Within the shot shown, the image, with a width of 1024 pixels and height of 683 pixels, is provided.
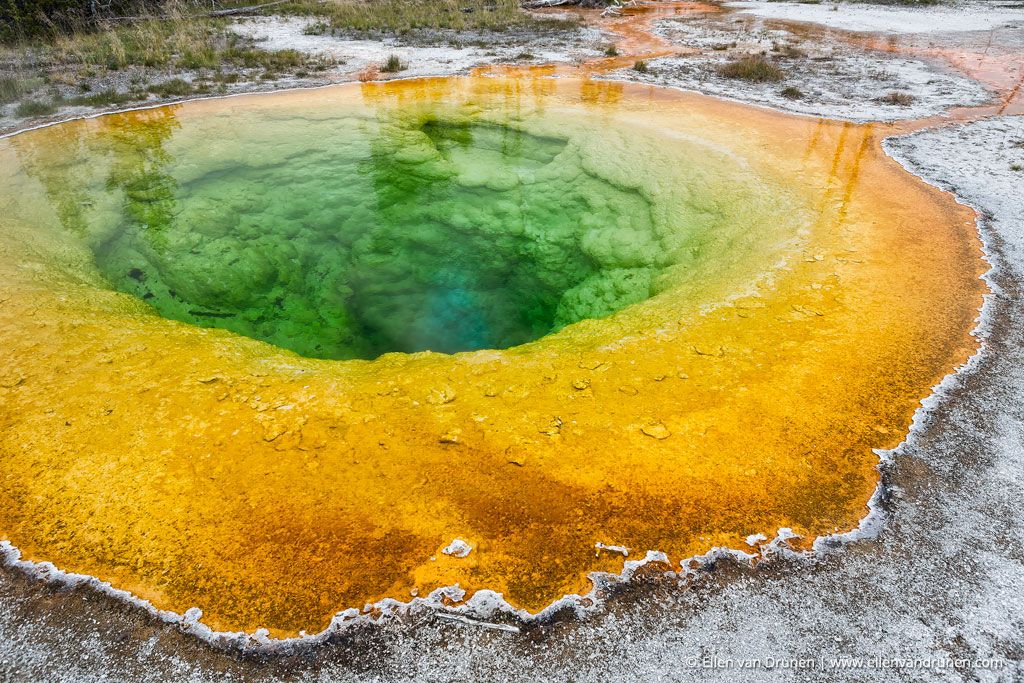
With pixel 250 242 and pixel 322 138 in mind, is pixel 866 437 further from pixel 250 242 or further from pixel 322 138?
pixel 322 138

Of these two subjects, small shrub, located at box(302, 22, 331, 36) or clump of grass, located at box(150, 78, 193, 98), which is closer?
clump of grass, located at box(150, 78, 193, 98)

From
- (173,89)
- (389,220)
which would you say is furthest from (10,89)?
(389,220)

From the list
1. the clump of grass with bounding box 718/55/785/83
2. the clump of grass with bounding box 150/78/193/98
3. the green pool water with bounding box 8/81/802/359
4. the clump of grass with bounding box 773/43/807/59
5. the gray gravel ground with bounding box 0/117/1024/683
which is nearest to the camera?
the gray gravel ground with bounding box 0/117/1024/683

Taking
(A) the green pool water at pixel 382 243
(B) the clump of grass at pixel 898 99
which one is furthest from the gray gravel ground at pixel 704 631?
(B) the clump of grass at pixel 898 99

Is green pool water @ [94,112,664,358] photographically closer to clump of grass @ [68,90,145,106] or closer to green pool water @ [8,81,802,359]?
green pool water @ [8,81,802,359]

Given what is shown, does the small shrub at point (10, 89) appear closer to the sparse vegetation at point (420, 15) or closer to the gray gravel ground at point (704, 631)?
the sparse vegetation at point (420, 15)

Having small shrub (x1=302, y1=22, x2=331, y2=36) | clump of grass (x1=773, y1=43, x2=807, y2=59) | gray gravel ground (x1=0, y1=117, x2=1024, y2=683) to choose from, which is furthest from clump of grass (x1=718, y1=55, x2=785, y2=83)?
small shrub (x1=302, y1=22, x2=331, y2=36)
